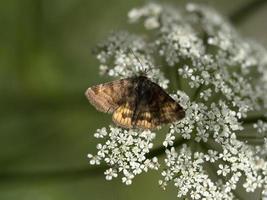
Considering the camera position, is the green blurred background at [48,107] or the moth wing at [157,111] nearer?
the moth wing at [157,111]

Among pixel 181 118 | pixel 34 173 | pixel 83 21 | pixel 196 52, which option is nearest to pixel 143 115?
pixel 181 118

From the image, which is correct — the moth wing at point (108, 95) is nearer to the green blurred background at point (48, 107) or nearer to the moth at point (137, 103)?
the moth at point (137, 103)

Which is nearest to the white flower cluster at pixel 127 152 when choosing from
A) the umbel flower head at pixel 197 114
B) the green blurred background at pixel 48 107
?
the umbel flower head at pixel 197 114

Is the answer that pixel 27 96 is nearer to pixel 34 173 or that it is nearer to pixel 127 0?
pixel 34 173

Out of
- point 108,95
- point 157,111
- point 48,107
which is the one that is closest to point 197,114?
point 157,111

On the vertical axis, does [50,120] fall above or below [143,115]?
above

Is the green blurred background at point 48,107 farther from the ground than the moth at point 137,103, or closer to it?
farther from the ground

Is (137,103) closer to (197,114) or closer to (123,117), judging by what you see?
(123,117)
